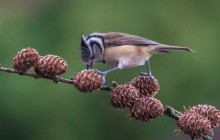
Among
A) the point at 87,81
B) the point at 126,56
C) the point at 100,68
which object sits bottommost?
the point at 100,68

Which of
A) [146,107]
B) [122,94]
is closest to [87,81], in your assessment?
[122,94]

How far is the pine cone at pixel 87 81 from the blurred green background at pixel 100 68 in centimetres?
292

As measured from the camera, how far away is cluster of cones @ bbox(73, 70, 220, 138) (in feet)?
6.61

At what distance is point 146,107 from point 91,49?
1.00 metres

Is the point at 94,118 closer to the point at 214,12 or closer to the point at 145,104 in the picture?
the point at 214,12

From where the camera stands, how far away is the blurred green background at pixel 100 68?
5336mm

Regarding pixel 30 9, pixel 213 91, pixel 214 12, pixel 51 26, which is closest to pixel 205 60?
pixel 213 91

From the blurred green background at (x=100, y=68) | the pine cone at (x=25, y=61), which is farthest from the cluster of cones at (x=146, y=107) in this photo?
the blurred green background at (x=100, y=68)

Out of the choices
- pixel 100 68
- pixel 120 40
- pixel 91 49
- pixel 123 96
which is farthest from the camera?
pixel 100 68

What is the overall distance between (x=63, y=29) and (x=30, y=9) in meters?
1.83

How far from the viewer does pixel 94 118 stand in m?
5.43

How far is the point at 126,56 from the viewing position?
3.27 meters

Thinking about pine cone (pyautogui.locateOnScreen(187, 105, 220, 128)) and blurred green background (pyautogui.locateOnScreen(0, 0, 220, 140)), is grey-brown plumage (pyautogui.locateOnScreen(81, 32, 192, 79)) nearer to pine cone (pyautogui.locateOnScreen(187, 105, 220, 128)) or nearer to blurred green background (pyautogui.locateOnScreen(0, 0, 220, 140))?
pine cone (pyautogui.locateOnScreen(187, 105, 220, 128))

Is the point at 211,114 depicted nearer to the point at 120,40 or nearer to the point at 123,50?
the point at 123,50
